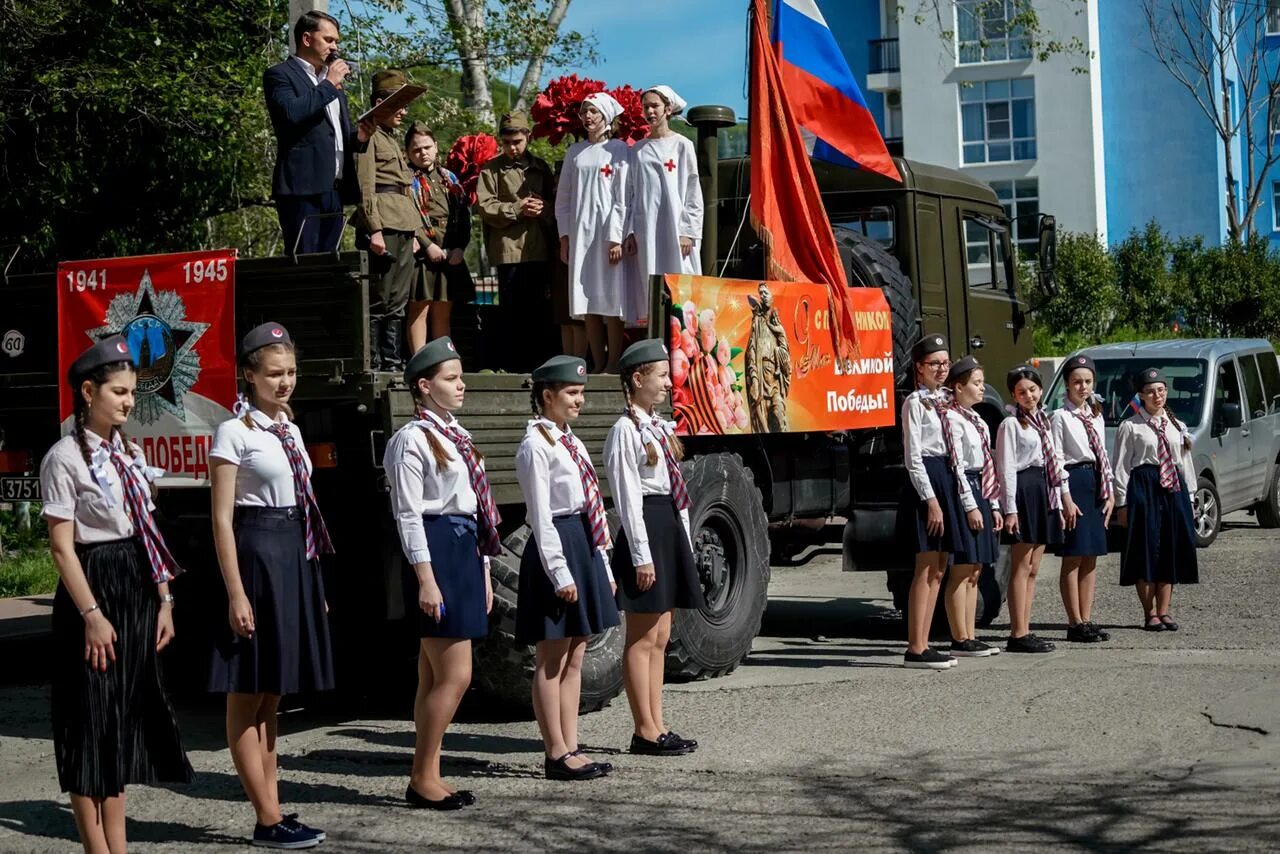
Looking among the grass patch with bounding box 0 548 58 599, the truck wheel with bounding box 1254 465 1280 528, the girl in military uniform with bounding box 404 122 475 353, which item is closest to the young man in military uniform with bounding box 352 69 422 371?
the girl in military uniform with bounding box 404 122 475 353

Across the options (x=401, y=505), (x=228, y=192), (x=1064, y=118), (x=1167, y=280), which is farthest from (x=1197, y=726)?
(x=1064, y=118)

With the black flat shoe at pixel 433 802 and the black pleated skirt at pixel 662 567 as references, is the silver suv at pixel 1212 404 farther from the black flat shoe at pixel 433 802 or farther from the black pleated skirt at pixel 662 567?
the black flat shoe at pixel 433 802

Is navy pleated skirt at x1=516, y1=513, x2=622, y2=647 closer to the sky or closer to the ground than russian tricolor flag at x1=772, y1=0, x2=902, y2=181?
closer to the ground

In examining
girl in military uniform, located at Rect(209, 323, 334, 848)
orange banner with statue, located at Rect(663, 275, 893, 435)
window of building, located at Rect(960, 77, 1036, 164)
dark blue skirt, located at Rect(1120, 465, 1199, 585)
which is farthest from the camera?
window of building, located at Rect(960, 77, 1036, 164)

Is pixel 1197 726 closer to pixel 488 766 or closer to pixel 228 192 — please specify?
pixel 488 766

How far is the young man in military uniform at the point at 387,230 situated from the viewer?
8.65m

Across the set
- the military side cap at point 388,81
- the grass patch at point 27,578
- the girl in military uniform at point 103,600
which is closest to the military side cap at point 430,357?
the girl in military uniform at point 103,600

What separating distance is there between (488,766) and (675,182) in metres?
3.62

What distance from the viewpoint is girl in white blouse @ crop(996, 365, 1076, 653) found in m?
9.92

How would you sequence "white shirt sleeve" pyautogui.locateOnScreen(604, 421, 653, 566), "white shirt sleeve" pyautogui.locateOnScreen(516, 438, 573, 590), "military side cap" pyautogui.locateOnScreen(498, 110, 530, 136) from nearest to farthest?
"white shirt sleeve" pyautogui.locateOnScreen(516, 438, 573, 590), "white shirt sleeve" pyautogui.locateOnScreen(604, 421, 653, 566), "military side cap" pyautogui.locateOnScreen(498, 110, 530, 136)

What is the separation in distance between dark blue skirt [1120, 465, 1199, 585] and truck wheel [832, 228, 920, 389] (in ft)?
5.35

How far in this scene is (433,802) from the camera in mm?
6234

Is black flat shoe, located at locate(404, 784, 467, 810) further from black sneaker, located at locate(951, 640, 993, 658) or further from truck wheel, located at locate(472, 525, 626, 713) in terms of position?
black sneaker, located at locate(951, 640, 993, 658)

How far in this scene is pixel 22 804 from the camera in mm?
6617
